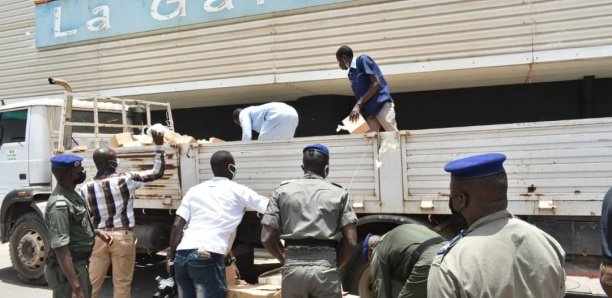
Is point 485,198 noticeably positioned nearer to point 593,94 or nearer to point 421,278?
point 421,278

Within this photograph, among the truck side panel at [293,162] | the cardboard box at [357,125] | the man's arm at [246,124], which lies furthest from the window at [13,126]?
the cardboard box at [357,125]

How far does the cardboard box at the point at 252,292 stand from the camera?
3.77 meters

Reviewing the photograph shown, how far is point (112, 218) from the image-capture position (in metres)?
4.20

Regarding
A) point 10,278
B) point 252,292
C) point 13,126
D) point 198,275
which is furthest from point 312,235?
point 10,278

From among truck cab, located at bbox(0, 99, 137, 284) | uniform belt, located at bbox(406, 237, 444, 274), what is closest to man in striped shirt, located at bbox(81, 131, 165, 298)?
truck cab, located at bbox(0, 99, 137, 284)

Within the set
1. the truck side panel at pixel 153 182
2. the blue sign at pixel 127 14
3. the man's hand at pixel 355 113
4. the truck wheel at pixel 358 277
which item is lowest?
the truck wheel at pixel 358 277

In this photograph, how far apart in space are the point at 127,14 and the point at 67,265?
21.4 feet

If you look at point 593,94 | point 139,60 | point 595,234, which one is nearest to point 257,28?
point 139,60

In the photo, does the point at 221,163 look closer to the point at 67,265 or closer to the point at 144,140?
the point at 67,265

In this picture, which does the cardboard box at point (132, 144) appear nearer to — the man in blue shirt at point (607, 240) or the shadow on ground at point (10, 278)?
the shadow on ground at point (10, 278)

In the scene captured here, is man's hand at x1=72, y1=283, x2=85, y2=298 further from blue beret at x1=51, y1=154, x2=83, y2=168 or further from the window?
the window

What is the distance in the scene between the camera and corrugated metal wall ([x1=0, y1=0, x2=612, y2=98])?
636 centimetres

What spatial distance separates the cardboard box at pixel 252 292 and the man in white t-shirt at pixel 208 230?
29cm

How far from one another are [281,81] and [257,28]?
0.97 metres
